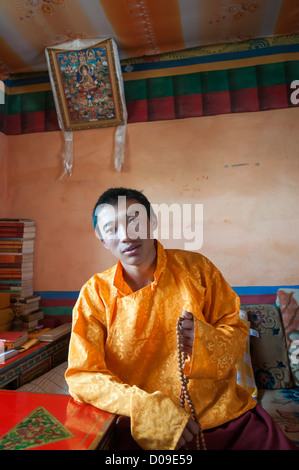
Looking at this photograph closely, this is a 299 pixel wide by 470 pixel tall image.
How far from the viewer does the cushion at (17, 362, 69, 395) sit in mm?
1947

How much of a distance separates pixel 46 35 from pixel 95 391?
8.49 feet

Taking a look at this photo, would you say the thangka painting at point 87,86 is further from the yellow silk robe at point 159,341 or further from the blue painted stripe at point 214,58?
the yellow silk robe at point 159,341

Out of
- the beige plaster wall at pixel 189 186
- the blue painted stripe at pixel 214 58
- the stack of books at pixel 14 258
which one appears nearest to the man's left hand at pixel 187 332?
the beige plaster wall at pixel 189 186

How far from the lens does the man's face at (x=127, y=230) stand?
138 cm

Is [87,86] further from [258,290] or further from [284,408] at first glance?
[284,408]

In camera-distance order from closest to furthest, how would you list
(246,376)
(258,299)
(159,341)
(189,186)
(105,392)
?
(105,392)
(159,341)
(246,376)
(258,299)
(189,186)

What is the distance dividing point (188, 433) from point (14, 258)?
2098 millimetres

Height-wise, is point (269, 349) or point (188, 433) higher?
point (188, 433)

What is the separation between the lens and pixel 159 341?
1.36m

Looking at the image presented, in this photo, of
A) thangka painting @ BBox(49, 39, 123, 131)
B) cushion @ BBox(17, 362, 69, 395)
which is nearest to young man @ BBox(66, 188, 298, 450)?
cushion @ BBox(17, 362, 69, 395)

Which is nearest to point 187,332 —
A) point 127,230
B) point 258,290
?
point 127,230

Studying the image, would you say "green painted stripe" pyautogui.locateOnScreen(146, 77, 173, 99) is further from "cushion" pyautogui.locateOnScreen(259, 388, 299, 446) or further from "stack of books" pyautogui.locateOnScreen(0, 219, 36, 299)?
"cushion" pyautogui.locateOnScreen(259, 388, 299, 446)

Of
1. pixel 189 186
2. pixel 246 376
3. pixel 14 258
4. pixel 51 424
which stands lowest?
pixel 246 376

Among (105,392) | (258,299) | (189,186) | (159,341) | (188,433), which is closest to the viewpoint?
(188,433)
